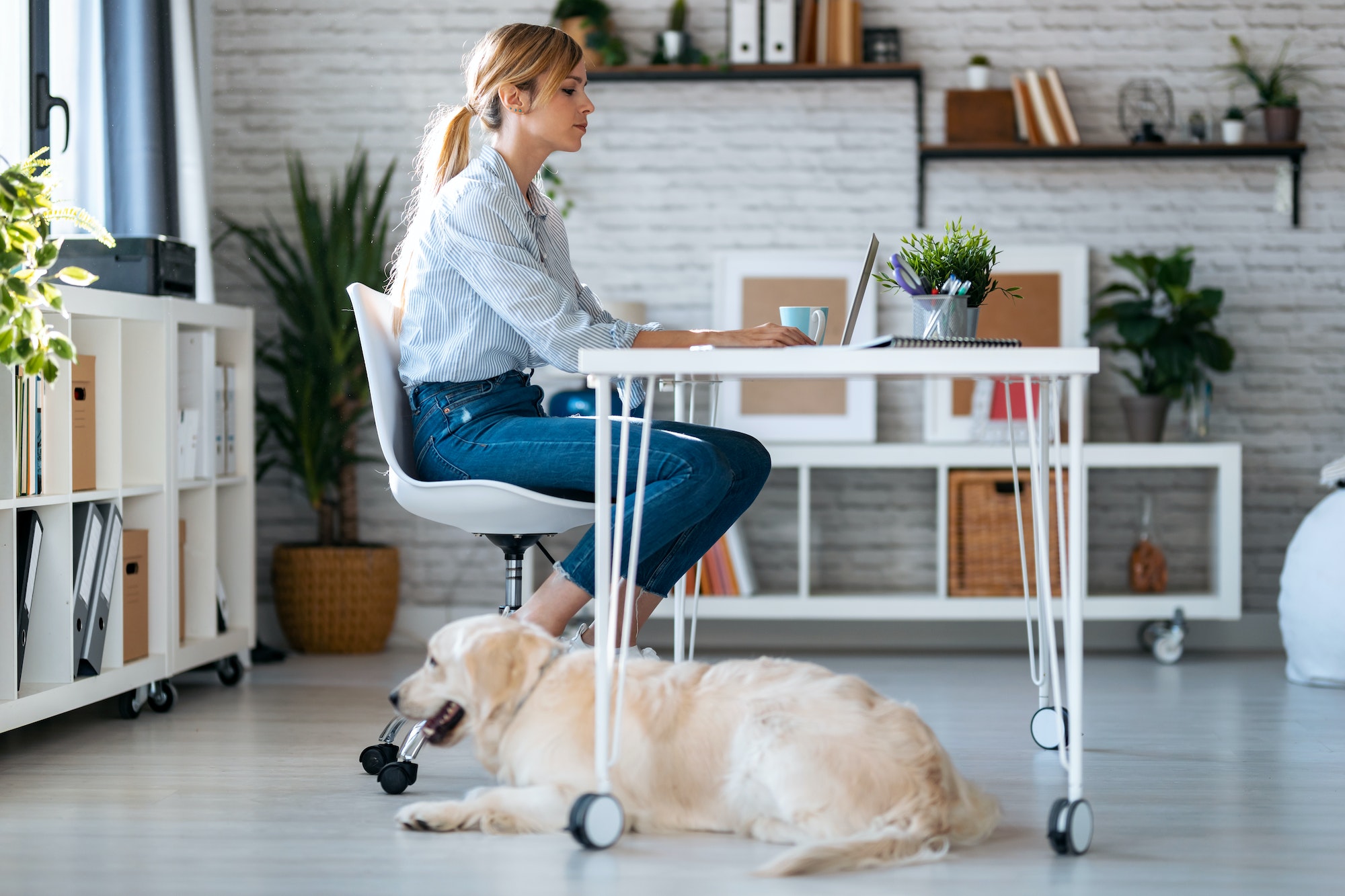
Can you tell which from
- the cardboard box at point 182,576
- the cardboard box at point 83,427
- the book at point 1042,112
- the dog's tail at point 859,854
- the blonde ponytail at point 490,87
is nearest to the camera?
the dog's tail at point 859,854

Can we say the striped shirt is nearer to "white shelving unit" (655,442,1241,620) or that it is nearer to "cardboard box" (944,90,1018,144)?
"white shelving unit" (655,442,1241,620)

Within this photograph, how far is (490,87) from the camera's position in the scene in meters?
2.20

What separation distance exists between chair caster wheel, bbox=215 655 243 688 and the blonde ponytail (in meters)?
1.32

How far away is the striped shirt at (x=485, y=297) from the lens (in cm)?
198

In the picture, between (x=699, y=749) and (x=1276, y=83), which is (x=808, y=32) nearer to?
(x=1276, y=83)

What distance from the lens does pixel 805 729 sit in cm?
165

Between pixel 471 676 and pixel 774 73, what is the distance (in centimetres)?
261

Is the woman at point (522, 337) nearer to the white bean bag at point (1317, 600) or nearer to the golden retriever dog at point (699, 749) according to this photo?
the golden retriever dog at point (699, 749)

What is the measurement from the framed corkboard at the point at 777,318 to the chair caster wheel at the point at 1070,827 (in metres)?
2.21

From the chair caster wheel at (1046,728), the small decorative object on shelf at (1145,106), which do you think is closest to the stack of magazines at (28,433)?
A: the chair caster wheel at (1046,728)

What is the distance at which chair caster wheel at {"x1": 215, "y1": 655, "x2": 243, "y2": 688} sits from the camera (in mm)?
3162

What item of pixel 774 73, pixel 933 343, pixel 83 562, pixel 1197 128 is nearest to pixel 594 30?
pixel 774 73

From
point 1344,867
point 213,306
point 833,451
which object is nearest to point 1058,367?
point 1344,867

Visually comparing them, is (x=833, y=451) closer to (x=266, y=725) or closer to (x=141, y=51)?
(x=266, y=725)
